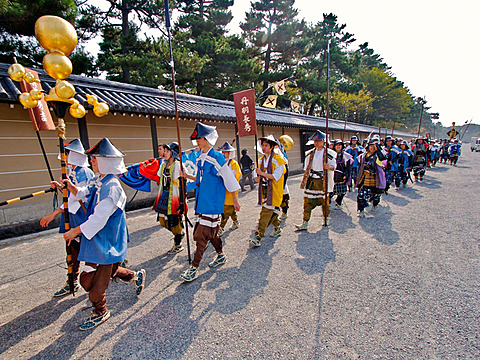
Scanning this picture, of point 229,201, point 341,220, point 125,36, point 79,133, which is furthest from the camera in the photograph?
point 125,36

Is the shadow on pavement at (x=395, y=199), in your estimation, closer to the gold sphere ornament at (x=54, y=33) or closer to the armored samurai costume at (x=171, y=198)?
the armored samurai costume at (x=171, y=198)

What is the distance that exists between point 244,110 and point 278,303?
5997 millimetres

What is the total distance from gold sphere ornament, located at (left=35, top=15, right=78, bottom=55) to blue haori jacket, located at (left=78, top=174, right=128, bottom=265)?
143cm

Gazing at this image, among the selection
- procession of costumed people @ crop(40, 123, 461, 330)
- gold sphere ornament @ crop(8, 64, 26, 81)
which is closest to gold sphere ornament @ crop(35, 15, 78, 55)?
gold sphere ornament @ crop(8, 64, 26, 81)

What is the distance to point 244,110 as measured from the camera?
7.63 m

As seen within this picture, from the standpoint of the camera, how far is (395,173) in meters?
9.55

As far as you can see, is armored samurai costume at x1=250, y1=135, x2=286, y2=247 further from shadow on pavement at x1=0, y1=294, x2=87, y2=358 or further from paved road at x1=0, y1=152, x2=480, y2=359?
shadow on pavement at x1=0, y1=294, x2=87, y2=358

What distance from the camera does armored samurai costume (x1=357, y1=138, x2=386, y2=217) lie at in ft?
20.0

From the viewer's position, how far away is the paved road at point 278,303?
86.4 inches

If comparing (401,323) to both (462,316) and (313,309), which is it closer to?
(462,316)

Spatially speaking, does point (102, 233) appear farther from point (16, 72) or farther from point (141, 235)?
point (141, 235)

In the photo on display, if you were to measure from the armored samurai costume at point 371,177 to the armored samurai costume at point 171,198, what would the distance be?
4424mm

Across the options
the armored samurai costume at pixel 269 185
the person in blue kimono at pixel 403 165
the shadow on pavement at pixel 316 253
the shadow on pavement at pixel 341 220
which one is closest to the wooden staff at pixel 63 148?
the armored samurai costume at pixel 269 185

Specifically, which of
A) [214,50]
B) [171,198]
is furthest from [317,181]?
[214,50]
